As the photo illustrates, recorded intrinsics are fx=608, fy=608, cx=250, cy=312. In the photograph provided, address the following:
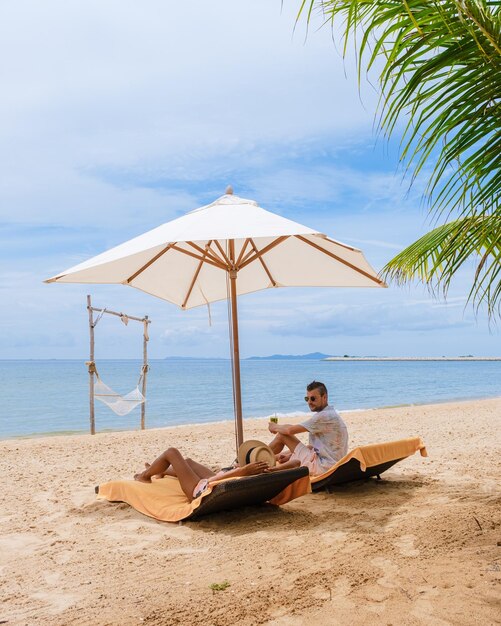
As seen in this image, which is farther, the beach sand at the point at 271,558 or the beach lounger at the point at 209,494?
the beach lounger at the point at 209,494

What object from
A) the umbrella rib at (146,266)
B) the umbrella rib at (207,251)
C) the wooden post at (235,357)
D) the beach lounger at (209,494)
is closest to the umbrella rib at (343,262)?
the wooden post at (235,357)

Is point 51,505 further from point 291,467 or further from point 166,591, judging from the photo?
point 166,591

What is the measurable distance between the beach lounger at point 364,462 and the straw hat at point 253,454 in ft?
1.50

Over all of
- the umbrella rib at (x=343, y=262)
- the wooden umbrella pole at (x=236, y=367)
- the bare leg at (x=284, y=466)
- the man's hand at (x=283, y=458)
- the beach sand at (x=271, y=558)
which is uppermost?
the umbrella rib at (x=343, y=262)

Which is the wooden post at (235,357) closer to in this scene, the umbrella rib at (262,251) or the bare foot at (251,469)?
the umbrella rib at (262,251)

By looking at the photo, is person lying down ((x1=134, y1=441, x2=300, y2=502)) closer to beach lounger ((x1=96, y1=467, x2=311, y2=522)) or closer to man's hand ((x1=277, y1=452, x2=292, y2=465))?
beach lounger ((x1=96, y1=467, x2=311, y2=522))

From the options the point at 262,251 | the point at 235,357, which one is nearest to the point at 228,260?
the point at 262,251

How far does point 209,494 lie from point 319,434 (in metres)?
1.19

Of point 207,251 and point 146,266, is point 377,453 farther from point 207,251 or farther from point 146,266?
point 146,266

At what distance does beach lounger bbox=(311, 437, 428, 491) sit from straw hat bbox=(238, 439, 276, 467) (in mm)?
457

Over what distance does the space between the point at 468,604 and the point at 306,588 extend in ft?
2.31

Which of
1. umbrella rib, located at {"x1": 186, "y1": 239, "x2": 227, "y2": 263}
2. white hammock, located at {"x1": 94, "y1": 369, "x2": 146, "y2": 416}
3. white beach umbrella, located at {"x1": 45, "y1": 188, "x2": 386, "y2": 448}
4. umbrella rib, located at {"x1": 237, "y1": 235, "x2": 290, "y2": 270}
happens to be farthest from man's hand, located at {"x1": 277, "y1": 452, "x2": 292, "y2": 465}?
white hammock, located at {"x1": 94, "y1": 369, "x2": 146, "y2": 416}

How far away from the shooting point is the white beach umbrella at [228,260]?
4.15 metres

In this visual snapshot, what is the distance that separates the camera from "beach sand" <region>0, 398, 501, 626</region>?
255 cm
